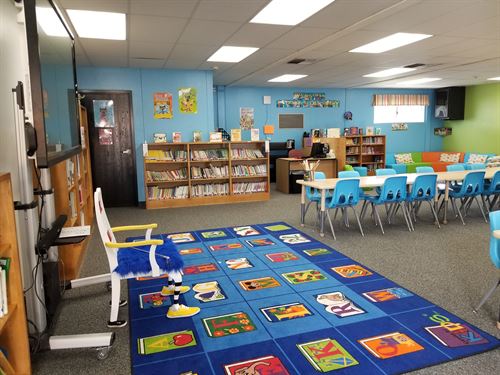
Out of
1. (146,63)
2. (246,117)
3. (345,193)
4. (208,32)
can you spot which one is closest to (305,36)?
(208,32)

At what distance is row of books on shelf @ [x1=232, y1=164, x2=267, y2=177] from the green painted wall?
753cm

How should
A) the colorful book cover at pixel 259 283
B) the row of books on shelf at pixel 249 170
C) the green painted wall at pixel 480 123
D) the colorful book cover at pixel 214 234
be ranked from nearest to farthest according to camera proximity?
the colorful book cover at pixel 259 283, the colorful book cover at pixel 214 234, the row of books on shelf at pixel 249 170, the green painted wall at pixel 480 123

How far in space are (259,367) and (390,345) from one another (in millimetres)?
941

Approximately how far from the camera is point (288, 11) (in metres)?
4.20

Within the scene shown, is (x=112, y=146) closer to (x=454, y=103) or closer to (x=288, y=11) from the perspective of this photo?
(x=288, y=11)

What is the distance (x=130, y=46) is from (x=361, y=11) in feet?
11.3

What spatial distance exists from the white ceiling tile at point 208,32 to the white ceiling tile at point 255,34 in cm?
12

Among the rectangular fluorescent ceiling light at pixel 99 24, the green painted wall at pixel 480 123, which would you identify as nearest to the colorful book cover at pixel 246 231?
the rectangular fluorescent ceiling light at pixel 99 24

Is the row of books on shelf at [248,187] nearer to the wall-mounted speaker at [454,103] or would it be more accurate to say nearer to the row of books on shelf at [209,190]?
the row of books on shelf at [209,190]

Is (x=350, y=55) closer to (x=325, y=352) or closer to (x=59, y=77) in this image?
(x=59, y=77)

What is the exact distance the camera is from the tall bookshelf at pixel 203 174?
302 inches

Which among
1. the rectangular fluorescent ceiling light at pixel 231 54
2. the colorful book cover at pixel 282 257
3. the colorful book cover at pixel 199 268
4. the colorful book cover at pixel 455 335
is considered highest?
the rectangular fluorescent ceiling light at pixel 231 54

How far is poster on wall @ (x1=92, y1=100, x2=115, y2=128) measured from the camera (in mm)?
7516

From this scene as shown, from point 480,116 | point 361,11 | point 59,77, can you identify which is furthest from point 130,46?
point 480,116
